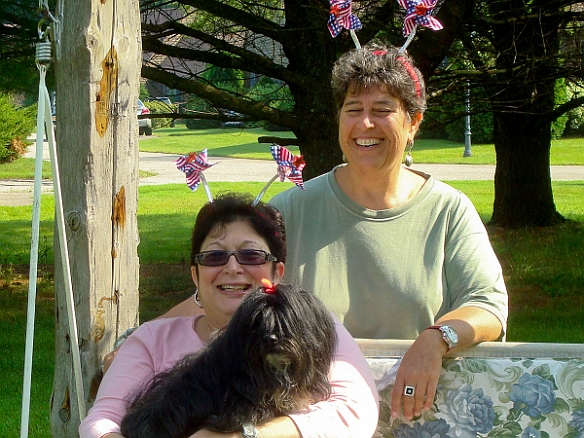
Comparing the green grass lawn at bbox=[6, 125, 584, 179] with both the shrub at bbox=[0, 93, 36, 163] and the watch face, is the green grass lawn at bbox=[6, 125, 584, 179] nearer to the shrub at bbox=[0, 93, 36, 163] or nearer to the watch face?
the shrub at bbox=[0, 93, 36, 163]

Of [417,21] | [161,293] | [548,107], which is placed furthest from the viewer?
[548,107]

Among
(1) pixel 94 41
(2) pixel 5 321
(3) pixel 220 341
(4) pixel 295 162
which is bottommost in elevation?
(2) pixel 5 321

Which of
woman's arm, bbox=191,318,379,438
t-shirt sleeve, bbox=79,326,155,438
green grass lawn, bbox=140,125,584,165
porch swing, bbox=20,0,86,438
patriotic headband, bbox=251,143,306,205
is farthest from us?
green grass lawn, bbox=140,125,584,165

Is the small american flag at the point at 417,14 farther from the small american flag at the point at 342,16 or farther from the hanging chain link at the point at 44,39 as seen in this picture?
the hanging chain link at the point at 44,39

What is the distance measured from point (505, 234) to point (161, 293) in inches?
181

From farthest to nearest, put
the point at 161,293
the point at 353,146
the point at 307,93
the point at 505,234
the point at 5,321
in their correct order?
the point at 505,234, the point at 161,293, the point at 5,321, the point at 307,93, the point at 353,146

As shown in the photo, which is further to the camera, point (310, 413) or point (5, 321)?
point (5, 321)

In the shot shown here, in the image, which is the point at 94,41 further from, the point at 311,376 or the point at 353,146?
the point at 311,376

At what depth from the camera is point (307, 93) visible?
247 inches

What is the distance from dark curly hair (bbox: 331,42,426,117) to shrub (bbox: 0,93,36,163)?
1741 cm

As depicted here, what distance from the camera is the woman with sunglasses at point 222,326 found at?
2217mm

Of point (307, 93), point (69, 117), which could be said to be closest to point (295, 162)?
point (69, 117)

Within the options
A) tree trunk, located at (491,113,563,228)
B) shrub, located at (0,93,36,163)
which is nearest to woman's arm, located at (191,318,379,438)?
tree trunk, located at (491,113,563,228)

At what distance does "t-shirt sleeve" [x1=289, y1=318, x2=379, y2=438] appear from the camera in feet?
7.16
